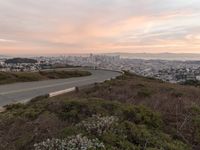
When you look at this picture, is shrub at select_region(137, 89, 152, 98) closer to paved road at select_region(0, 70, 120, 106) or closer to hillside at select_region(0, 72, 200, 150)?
hillside at select_region(0, 72, 200, 150)

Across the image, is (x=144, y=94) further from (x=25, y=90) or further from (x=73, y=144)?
(x=25, y=90)

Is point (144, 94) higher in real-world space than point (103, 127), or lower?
lower

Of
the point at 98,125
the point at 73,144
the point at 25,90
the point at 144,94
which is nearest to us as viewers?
the point at 73,144

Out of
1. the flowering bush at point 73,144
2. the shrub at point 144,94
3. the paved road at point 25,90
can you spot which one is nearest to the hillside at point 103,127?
the flowering bush at point 73,144

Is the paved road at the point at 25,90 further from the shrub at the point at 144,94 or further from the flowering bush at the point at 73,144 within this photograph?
the flowering bush at the point at 73,144

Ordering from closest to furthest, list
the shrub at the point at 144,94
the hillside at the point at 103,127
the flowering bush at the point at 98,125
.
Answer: the hillside at the point at 103,127 < the flowering bush at the point at 98,125 < the shrub at the point at 144,94

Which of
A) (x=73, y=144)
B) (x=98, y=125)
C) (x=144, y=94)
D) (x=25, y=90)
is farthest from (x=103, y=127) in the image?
(x=25, y=90)

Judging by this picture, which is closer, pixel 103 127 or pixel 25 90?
pixel 103 127

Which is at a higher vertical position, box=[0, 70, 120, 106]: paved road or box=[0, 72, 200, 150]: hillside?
box=[0, 72, 200, 150]: hillside

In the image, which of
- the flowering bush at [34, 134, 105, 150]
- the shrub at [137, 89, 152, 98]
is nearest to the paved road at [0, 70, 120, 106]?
the shrub at [137, 89, 152, 98]
